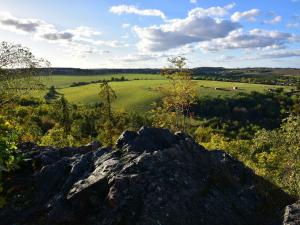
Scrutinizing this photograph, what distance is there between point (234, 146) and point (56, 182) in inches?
2713

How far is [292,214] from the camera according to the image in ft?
69.3

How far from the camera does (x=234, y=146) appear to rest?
8956 centimetres

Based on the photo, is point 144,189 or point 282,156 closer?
point 144,189

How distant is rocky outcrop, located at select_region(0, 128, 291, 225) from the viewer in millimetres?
21375

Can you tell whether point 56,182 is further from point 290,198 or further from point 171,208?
point 290,198

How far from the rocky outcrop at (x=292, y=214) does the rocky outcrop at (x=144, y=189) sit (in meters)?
0.55

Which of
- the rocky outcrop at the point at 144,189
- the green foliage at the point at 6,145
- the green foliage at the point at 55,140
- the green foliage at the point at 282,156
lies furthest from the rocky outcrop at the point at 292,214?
the green foliage at the point at 55,140

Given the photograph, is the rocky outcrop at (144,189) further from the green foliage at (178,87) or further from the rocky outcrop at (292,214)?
the green foliage at (178,87)

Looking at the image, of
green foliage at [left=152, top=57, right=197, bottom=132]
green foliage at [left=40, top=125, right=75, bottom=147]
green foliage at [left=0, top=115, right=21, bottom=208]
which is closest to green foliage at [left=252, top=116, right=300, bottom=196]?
green foliage at [left=152, top=57, right=197, bottom=132]

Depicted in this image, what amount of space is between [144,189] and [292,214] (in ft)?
24.9

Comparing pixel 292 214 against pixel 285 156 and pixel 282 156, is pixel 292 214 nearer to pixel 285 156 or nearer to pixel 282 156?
pixel 285 156

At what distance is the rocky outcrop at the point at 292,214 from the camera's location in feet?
67.6

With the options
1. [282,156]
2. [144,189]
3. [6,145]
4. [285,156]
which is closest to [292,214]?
[144,189]

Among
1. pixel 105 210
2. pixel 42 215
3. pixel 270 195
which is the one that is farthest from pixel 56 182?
pixel 270 195
